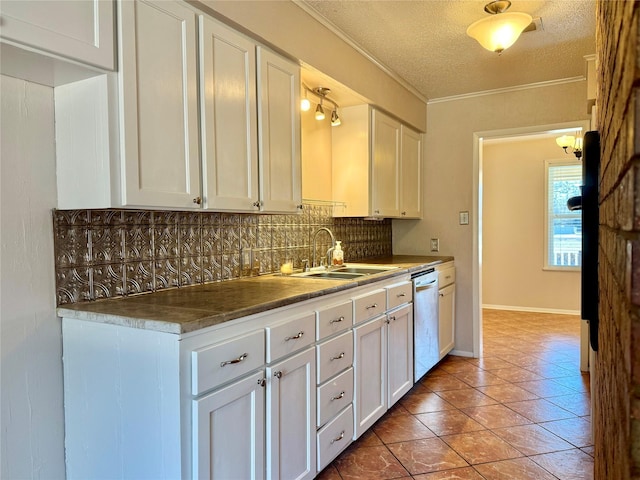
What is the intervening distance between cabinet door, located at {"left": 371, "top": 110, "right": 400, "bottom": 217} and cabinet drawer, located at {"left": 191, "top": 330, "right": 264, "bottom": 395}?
196 centimetres

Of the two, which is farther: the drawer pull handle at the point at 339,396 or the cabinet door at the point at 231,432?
the drawer pull handle at the point at 339,396

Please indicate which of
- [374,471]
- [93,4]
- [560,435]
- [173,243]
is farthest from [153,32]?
[560,435]

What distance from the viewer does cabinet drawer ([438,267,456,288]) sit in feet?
12.4

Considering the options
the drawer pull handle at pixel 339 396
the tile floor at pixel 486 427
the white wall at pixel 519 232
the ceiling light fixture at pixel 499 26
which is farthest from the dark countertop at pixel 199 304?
the white wall at pixel 519 232

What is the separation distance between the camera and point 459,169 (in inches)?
164

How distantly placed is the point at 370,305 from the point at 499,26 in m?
1.64

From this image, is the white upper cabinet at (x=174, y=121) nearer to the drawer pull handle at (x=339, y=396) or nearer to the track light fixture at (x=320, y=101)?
the track light fixture at (x=320, y=101)

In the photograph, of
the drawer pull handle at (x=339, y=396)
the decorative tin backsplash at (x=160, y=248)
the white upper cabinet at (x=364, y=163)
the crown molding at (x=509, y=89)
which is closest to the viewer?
the decorative tin backsplash at (x=160, y=248)

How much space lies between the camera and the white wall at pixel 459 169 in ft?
13.0

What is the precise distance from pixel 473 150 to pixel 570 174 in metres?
2.58

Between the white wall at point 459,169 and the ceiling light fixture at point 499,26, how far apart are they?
5.31 ft

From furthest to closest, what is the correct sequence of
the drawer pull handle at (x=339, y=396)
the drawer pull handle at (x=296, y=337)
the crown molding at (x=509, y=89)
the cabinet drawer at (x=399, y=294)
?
the crown molding at (x=509, y=89) → the cabinet drawer at (x=399, y=294) → the drawer pull handle at (x=339, y=396) → the drawer pull handle at (x=296, y=337)

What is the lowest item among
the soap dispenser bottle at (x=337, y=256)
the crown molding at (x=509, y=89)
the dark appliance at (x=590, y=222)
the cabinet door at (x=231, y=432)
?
the cabinet door at (x=231, y=432)

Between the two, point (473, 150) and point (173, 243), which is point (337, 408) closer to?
point (173, 243)
